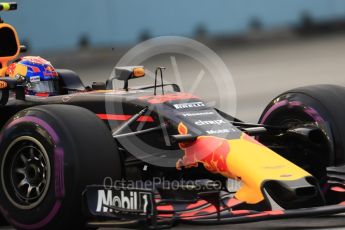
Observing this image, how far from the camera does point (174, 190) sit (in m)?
7.88

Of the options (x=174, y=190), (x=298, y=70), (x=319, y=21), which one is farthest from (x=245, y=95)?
(x=174, y=190)

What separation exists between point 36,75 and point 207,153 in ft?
8.48

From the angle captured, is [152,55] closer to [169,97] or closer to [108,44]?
[108,44]

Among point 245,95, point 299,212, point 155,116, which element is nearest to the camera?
point 299,212

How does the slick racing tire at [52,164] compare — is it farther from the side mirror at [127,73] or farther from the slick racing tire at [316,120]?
the slick racing tire at [316,120]

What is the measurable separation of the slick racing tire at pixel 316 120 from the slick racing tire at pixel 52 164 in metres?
1.81

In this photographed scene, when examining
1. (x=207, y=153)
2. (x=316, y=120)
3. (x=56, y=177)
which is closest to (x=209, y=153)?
(x=207, y=153)

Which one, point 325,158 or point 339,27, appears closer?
point 325,158

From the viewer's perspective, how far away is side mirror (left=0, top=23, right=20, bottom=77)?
10.6m

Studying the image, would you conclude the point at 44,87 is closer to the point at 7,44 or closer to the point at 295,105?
the point at 7,44

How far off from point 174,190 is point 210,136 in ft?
1.89

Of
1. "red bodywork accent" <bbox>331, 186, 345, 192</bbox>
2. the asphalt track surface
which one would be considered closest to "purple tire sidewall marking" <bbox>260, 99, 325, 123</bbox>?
"red bodywork accent" <bbox>331, 186, 345, 192</bbox>

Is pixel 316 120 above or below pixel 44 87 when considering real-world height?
below

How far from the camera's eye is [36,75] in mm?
9906
